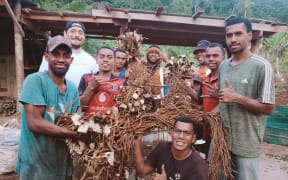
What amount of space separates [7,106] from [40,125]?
27.7ft

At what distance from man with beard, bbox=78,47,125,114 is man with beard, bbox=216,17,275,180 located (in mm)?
1174

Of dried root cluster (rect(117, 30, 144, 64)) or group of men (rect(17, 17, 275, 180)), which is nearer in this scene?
group of men (rect(17, 17, 275, 180))

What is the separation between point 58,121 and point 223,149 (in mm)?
1403

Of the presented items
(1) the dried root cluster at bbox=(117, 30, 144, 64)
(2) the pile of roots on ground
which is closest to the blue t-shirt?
(2) the pile of roots on ground

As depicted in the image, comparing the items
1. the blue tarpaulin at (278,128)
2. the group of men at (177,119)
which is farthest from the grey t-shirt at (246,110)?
the blue tarpaulin at (278,128)

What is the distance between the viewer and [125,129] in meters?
2.09

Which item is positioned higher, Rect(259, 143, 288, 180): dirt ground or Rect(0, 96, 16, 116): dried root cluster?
Rect(0, 96, 16, 116): dried root cluster

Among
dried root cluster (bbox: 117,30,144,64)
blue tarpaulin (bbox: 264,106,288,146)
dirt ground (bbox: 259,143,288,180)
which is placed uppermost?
dried root cluster (bbox: 117,30,144,64)

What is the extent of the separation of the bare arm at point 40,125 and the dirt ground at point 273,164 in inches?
84.1

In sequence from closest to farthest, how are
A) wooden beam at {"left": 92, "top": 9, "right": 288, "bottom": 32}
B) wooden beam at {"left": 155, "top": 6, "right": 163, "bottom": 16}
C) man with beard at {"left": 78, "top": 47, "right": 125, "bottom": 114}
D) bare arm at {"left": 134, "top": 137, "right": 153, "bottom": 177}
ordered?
bare arm at {"left": 134, "top": 137, "right": 153, "bottom": 177}
man with beard at {"left": 78, "top": 47, "right": 125, "bottom": 114}
wooden beam at {"left": 155, "top": 6, "right": 163, "bottom": 16}
wooden beam at {"left": 92, "top": 9, "right": 288, "bottom": 32}

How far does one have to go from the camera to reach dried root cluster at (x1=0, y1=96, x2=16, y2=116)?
930cm

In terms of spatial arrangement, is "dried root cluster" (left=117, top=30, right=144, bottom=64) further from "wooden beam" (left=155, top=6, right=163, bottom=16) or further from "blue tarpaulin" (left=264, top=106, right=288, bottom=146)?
"blue tarpaulin" (left=264, top=106, right=288, bottom=146)

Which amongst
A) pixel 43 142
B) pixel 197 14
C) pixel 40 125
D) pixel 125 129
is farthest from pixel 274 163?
pixel 40 125

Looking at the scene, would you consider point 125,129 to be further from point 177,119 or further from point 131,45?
point 131,45
